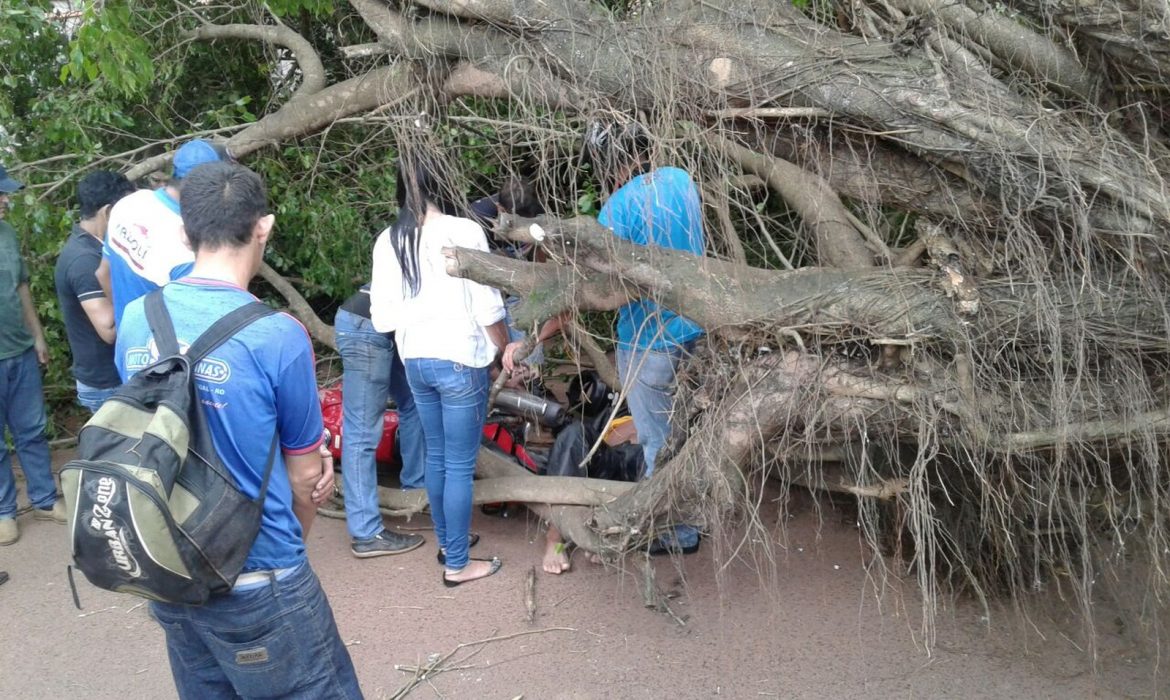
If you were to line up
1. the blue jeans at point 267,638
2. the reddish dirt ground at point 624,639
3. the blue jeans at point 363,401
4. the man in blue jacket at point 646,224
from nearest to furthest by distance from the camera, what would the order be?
the blue jeans at point 267,638
the man in blue jacket at point 646,224
the reddish dirt ground at point 624,639
the blue jeans at point 363,401

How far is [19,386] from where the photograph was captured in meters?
5.16

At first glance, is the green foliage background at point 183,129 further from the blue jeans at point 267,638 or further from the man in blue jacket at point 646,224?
the blue jeans at point 267,638

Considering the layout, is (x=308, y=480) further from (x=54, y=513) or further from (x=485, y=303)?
(x=54, y=513)

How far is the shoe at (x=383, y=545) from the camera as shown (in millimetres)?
4859

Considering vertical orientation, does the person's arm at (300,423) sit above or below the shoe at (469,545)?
above

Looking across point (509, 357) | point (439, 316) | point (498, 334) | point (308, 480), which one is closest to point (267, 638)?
point (308, 480)

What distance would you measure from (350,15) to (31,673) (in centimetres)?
362

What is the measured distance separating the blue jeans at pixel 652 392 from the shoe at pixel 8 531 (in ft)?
11.3

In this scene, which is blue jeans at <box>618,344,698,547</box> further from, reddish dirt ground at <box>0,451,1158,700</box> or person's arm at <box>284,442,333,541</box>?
person's arm at <box>284,442,333,541</box>

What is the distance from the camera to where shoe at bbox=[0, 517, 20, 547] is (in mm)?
5121

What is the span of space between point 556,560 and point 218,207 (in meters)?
2.73

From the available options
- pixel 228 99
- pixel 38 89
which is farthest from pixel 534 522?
pixel 38 89

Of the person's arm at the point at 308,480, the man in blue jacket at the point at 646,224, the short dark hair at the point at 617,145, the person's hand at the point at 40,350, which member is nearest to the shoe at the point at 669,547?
the man in blue jacket at the point at 646,224

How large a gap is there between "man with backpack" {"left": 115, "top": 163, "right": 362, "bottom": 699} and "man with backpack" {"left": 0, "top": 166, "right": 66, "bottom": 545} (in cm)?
318
